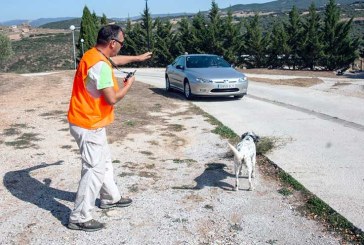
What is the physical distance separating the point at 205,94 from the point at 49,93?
5.89m

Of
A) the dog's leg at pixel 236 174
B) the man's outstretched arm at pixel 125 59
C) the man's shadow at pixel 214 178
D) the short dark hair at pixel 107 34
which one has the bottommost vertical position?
the man's shadow at pixel 214 178

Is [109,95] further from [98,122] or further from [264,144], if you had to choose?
[264,144]

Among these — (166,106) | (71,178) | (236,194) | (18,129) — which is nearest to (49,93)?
(166,106)

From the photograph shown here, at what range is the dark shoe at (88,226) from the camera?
4082 millimetres

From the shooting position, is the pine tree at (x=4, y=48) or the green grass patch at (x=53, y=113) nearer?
the green grass patch at (x=53, y=113)

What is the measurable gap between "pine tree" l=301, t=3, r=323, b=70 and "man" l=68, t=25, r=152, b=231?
3987cm

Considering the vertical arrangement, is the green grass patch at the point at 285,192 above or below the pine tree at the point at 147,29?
below

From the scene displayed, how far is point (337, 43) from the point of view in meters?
42.2

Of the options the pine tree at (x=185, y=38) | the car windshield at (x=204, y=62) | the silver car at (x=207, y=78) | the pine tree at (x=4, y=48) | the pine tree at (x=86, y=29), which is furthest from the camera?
the pine tree at (x=4, y=48)

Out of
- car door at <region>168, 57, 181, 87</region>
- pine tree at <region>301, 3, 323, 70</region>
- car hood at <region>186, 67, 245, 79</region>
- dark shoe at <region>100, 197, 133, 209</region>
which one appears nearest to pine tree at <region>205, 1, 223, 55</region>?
pine tree at <region>301, 3, 323, 70</region>

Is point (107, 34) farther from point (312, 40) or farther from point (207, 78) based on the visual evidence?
point (312, 40)

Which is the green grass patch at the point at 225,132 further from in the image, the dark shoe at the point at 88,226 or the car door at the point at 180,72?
the car door at the point at 180,72

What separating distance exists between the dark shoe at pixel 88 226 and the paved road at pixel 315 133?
95.7 inches

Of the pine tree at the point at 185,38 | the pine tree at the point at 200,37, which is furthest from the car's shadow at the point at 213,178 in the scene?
the pine tree at the point at 185,38
